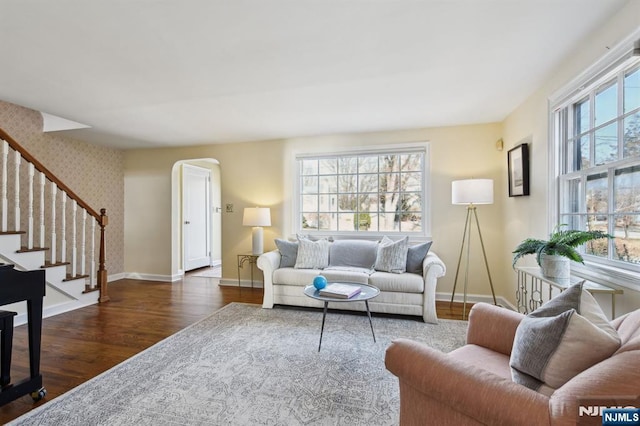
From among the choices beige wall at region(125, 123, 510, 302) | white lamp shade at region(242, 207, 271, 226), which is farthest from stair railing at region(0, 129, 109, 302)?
white lamp shade at region(242, 207, 271, 226)

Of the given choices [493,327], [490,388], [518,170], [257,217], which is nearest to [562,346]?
[490,388]

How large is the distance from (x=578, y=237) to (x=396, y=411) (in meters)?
1.66

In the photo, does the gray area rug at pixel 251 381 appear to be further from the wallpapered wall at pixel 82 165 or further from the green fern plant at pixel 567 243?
the wallpapered wall at pixel 82 165

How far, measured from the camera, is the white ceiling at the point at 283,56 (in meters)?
1.80

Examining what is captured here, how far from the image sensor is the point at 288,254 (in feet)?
13.1

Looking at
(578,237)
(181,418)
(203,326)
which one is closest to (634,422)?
(578,237)

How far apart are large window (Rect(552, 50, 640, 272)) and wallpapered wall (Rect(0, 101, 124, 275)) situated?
564 cm

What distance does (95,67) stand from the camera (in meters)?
2.46

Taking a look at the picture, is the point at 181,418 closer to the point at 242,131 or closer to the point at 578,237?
the point at 578,237

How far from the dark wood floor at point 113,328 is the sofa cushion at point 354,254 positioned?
105 centimetres

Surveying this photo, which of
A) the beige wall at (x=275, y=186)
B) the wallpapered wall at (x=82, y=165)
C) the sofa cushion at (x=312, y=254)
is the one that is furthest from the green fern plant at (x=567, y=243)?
the wallpapered wall at (x=82, y=165)

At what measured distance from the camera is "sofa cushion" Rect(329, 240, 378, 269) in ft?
12.8

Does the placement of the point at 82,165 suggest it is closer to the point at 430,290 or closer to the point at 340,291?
the point at 340,291

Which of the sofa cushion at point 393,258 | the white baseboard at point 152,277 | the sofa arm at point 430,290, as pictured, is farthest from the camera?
the white baseboard at point 152,277
